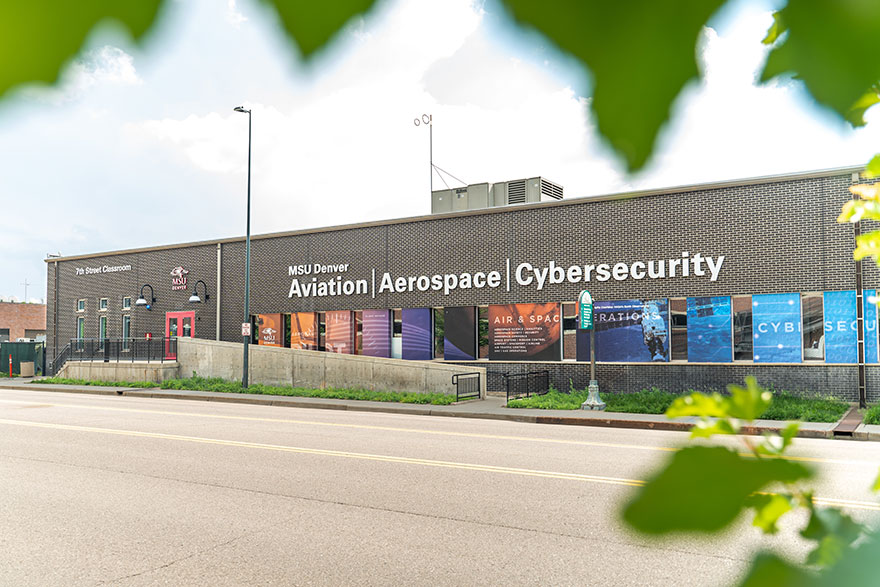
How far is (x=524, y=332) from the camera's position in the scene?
22.2 m

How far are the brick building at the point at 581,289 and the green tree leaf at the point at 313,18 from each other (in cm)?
1242

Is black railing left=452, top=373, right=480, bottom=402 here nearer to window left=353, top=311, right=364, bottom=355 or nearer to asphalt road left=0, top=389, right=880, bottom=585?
window left=353, top=311, right=364, bottom=355

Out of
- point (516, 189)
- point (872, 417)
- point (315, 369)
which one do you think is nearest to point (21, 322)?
point (315, 369)

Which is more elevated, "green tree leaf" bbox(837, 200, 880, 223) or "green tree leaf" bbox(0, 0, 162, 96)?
"green tree leaf" bbox(0, 0, 162, 96)

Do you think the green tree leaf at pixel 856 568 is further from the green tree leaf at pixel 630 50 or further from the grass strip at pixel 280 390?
the grass strip at pixel 280 390

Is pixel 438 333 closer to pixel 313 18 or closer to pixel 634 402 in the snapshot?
pixel 634 402

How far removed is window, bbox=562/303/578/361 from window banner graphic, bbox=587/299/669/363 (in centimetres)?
76

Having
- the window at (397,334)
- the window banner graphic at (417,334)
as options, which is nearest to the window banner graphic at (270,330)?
the window at (397,334)

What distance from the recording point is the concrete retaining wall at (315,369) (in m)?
21.2

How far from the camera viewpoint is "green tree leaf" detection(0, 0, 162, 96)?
1.83 ft

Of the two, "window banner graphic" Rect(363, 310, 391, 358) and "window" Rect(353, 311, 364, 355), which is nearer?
"window banner graphic" Rect(363, 310, 391, 358)

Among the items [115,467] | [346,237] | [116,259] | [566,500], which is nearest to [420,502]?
[566,500]

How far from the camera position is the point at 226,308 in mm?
29656

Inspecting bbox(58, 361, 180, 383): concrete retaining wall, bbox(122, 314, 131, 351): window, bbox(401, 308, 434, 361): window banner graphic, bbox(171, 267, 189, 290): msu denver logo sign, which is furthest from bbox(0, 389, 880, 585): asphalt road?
bbox(122, 314, 131, 351): window
